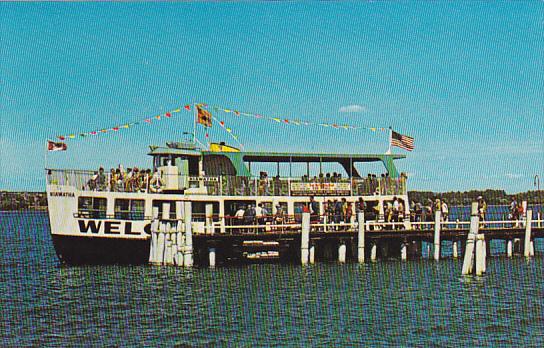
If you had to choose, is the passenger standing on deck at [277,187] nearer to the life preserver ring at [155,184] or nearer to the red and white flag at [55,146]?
the life preserver ring at [155,184]

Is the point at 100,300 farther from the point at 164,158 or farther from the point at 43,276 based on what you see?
the point at 164,158

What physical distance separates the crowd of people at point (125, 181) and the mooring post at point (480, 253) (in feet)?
47.3

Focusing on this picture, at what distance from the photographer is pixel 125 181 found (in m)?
34.2

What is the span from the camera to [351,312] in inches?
907

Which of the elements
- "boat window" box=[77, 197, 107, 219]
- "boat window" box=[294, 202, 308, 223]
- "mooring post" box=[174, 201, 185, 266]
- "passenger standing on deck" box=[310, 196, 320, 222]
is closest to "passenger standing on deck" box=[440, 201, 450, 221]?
"passenger standing on deck" box=[310, 196, 320, 222]

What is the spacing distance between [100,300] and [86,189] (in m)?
9.05

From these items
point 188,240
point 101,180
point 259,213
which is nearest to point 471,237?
point 259,213

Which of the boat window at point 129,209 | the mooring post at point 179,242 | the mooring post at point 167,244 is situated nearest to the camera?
the mooring post at point 179,242

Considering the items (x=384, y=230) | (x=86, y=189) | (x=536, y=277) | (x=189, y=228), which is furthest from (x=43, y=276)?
(x=536, y=277)

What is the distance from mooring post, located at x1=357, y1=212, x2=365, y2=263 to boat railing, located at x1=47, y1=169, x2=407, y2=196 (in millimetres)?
4002

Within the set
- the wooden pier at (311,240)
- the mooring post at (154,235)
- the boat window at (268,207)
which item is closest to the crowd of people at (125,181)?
the wooden pier at (311,240)

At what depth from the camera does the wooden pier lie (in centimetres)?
3170

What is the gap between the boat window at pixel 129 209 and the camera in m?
33.4

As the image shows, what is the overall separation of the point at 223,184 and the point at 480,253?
12.3 metres
